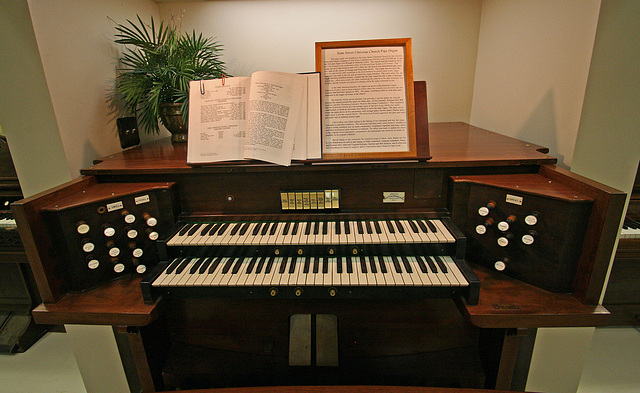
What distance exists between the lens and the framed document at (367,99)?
4.33ft

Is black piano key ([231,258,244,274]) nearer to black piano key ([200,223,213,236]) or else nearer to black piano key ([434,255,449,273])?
black piano key ([200,223,213,236])

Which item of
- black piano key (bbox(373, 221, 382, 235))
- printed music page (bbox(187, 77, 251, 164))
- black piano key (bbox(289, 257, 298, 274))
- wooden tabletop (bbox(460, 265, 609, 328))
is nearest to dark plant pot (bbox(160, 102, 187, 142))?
printed music page (bbox(187, 77, 251, 164))

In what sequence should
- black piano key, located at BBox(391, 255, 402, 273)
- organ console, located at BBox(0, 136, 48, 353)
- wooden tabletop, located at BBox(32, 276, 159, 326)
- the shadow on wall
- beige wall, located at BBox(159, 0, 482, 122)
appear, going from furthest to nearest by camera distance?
beige wall, located at BBox(159, 0, 482, 122) → organ console, located at BBox(0, 136, 48, 353) → the shadow on wall → black piano key, located at BBox(391, 255, 402, 273) → wooden tabletop, located at BBox(32, 276, 159, 326)

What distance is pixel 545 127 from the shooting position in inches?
65.2

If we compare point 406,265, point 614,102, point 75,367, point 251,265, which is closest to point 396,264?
point 406,265

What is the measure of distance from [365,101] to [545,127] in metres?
1.02

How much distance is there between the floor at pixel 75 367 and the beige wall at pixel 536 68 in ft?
4.10

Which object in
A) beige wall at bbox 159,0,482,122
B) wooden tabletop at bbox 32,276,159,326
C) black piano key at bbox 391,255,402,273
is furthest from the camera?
beige wall at bbox 159,0,482,122

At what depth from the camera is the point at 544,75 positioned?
1.65 meters

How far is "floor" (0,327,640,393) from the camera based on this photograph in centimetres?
177

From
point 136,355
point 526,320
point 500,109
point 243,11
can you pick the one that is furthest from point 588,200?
point 243,11

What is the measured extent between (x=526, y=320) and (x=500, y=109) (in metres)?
1.48

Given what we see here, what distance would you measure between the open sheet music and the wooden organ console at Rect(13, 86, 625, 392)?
68 mm

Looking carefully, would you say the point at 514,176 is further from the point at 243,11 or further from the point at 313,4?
the point at 243,11
